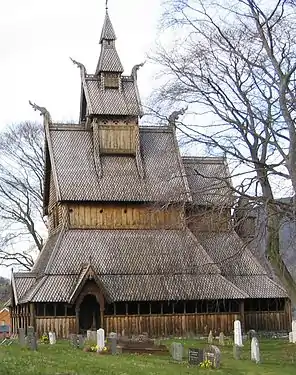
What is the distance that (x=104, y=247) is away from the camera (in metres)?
39.1

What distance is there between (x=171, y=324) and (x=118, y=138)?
38.0ft

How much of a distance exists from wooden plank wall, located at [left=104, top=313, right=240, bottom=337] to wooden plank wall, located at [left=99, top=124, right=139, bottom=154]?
412 inches

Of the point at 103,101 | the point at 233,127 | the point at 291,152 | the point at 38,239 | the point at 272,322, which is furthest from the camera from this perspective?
the point at 38,239

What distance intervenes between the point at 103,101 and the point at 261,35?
2227 cm

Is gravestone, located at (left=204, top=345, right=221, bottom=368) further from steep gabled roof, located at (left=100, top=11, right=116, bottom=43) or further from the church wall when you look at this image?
steep gabled roof, located at (left=100, top=11, right=116, bottom=43)

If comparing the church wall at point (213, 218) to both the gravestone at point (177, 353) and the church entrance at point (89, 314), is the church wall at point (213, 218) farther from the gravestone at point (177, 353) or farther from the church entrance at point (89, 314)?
the church entrance at point (89, 314)

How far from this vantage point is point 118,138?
43.1m

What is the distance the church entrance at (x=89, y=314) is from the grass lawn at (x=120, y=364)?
874cm

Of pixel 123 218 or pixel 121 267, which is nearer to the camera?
pixel 121 267

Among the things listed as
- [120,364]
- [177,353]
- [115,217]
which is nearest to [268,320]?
[115,217]

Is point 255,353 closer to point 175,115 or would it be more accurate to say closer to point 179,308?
point 175,115

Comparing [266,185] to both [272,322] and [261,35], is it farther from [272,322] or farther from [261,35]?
[272,322]

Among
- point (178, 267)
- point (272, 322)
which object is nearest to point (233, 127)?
point (178, 267)

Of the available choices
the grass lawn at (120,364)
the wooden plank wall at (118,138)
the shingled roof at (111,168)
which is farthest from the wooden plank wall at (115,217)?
the grass lawn at (120,364)
